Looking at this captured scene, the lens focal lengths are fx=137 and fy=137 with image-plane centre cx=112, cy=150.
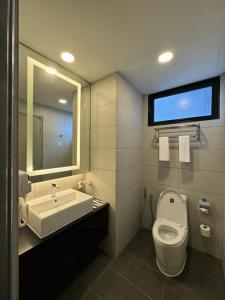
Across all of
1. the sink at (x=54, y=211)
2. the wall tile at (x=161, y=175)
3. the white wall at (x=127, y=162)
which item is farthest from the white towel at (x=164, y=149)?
A: the sink at (x=54, y=211)

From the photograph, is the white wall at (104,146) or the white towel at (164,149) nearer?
the white wall at (104,146)

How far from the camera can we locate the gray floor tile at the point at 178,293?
1314 mm

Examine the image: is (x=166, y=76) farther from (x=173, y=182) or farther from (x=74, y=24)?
(x=173, y=182)

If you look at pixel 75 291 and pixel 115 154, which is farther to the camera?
pixel 115 154

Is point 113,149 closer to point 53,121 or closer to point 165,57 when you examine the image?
point 53,121

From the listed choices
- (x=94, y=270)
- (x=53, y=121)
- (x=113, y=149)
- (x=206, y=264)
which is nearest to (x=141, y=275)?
(x=94, y=270)

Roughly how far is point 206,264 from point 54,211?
195 centimetres

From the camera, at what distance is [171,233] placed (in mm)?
1782

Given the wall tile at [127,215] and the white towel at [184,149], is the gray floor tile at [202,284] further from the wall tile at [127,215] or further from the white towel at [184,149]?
the white towel at [184,149]

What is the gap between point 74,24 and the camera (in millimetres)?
1079

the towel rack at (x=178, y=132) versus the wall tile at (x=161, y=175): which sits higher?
the towel rack at (x=178, y=132)

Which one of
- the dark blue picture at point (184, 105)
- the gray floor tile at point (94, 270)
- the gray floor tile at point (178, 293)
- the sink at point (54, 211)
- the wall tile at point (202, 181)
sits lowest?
the gray floor tile at point (178, 293)

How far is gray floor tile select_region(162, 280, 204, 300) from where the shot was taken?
1.31 m

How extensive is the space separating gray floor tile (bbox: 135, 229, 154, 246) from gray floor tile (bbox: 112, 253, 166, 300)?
1.32ft
